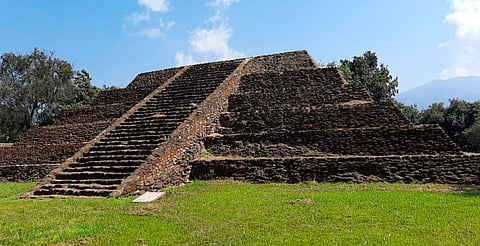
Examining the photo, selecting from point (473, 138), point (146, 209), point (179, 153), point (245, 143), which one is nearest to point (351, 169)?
point (245, 143)

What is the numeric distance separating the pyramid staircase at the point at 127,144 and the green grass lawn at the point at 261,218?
835 millimetres

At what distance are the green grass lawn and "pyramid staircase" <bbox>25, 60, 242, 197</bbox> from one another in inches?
32.9

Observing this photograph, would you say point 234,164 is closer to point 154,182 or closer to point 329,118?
point 154,182

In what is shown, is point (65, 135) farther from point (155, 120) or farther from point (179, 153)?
point (179, 153)

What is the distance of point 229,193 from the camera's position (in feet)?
25.9

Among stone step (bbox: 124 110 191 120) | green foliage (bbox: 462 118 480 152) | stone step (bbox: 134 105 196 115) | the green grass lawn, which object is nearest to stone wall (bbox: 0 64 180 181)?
stone step (bbox: 134 105 196 115)

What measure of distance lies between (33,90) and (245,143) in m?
23.1

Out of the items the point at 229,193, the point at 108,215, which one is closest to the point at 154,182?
the point at 229,193

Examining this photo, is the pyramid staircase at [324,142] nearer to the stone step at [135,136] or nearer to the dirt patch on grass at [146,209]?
the stone step at [135,136]

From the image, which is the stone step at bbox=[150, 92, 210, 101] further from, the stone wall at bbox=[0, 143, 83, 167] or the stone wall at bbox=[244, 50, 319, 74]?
the stone wall at bbox=[244, 50, 319, 74]

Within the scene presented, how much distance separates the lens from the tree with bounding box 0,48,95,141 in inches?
1088

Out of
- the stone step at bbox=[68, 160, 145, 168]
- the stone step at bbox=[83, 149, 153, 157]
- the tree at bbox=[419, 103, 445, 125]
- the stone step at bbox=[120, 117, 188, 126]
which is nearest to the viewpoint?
the stone step at bbox=[68, 160, 145, 168]

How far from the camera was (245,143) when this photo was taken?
11148 millimetres

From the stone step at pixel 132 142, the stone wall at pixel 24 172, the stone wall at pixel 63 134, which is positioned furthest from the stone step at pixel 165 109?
the stone wall at pixel 24 172
